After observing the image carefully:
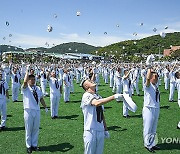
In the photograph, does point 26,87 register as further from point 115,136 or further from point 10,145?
point 115,136

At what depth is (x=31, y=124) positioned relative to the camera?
316 inches

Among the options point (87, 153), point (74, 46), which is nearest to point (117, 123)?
point (87, 153)

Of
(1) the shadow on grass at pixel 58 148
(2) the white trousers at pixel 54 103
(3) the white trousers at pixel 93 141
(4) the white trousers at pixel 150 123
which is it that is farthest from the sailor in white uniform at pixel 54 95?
(3) the white trousers at pixel 93 141

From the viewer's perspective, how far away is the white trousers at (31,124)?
7.96m

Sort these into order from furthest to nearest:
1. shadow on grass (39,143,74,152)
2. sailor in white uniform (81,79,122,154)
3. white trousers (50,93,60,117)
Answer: white trousers (50,93,60,117), shadow on grass (39,143,74,152), sailor in white uniform (81,79,122,154)

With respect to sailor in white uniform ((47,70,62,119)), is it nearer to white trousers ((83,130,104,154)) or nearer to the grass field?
the grass field

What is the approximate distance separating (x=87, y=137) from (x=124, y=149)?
338 centimetres

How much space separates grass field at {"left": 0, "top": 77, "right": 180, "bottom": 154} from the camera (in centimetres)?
848

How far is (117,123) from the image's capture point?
38.9 feet

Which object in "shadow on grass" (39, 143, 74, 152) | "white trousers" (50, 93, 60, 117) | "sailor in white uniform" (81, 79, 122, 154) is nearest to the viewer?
"sailor in white uniform" (81, 79, 122, 154)

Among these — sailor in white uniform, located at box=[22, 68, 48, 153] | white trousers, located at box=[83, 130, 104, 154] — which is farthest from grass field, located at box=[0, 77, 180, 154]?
white trousers, located at box=[83, 130, 104, 154]

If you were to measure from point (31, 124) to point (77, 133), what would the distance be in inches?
104

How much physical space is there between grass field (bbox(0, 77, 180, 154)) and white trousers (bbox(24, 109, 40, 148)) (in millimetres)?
365

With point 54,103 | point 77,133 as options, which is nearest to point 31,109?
point 77,133
